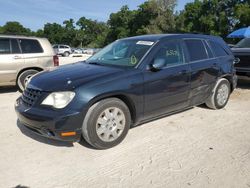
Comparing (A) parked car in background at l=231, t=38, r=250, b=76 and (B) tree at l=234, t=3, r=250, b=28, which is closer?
(A) parked car in background at l=231, t=38, r=250, b=76

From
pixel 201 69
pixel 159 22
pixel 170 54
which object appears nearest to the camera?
pixel 170 54

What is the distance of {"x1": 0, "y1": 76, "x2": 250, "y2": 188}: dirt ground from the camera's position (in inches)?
137

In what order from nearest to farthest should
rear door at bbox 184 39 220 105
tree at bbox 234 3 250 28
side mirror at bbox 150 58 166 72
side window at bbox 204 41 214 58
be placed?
side mirror at bbox 150 58 166 72
rear door at bbox 184 39 220 105
side window at bbox 204 41 214 58
tree at bbox 234 3 250 28

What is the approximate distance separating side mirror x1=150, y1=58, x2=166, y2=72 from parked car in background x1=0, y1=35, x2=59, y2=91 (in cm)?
477

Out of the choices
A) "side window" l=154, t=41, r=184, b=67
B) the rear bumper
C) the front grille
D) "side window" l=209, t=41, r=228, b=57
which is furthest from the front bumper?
the rear bumper

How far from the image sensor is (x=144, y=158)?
159 inches

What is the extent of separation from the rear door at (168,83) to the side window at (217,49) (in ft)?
3.77

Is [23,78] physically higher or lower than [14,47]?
lower

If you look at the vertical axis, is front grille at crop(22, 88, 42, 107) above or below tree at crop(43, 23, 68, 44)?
below

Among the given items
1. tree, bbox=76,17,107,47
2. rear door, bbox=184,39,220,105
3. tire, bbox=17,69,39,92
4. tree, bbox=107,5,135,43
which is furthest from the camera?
tree, bbox=76,17,107,47

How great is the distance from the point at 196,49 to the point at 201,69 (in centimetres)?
42

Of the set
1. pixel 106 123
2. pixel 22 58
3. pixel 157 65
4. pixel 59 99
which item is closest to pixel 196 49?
pixel 157 65

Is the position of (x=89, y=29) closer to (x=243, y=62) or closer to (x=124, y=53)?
(x=243, y=62)

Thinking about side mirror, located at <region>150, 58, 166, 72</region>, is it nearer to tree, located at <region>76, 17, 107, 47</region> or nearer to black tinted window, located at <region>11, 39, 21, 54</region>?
black tinted window, located at <region>11, 39, 21, 54</region>
